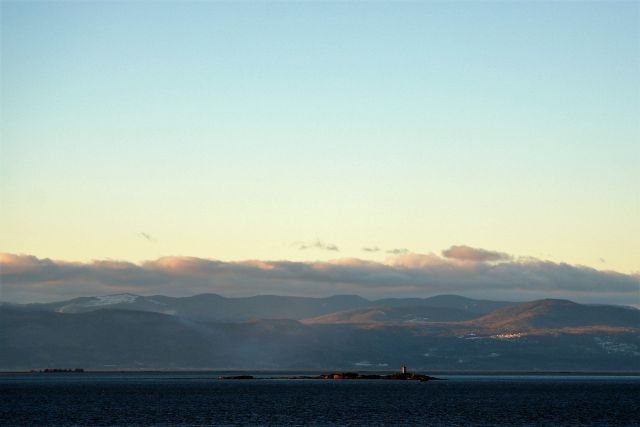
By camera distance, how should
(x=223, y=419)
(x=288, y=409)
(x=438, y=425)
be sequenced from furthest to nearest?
(x=288, y=409) → (x=223, y=419) → (x=438, y=425)

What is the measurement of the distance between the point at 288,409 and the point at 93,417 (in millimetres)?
37636

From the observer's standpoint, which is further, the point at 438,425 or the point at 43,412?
the point at 43,412

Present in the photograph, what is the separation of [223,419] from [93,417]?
2322cm

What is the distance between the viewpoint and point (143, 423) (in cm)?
15862

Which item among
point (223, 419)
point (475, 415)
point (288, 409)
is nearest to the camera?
point (223, 419)

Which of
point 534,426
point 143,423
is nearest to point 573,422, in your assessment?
point 534,426

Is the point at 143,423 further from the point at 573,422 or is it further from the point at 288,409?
the point at 573,422

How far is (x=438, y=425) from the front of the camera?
156 m

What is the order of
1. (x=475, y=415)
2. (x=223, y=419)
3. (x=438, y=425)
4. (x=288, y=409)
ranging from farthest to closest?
1. (x=288, y=409)
2. (x=475, y=415)
3. (x=223, y=419)
4. (x=438, y=425)

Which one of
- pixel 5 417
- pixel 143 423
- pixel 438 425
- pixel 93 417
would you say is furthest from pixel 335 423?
pixel 5 417

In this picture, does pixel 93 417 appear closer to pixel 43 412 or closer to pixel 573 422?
pixel 43 412

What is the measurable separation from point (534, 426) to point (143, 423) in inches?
2218

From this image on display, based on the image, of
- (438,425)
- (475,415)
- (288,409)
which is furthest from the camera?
(288,409)

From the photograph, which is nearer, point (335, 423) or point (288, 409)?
point (335, 423)
